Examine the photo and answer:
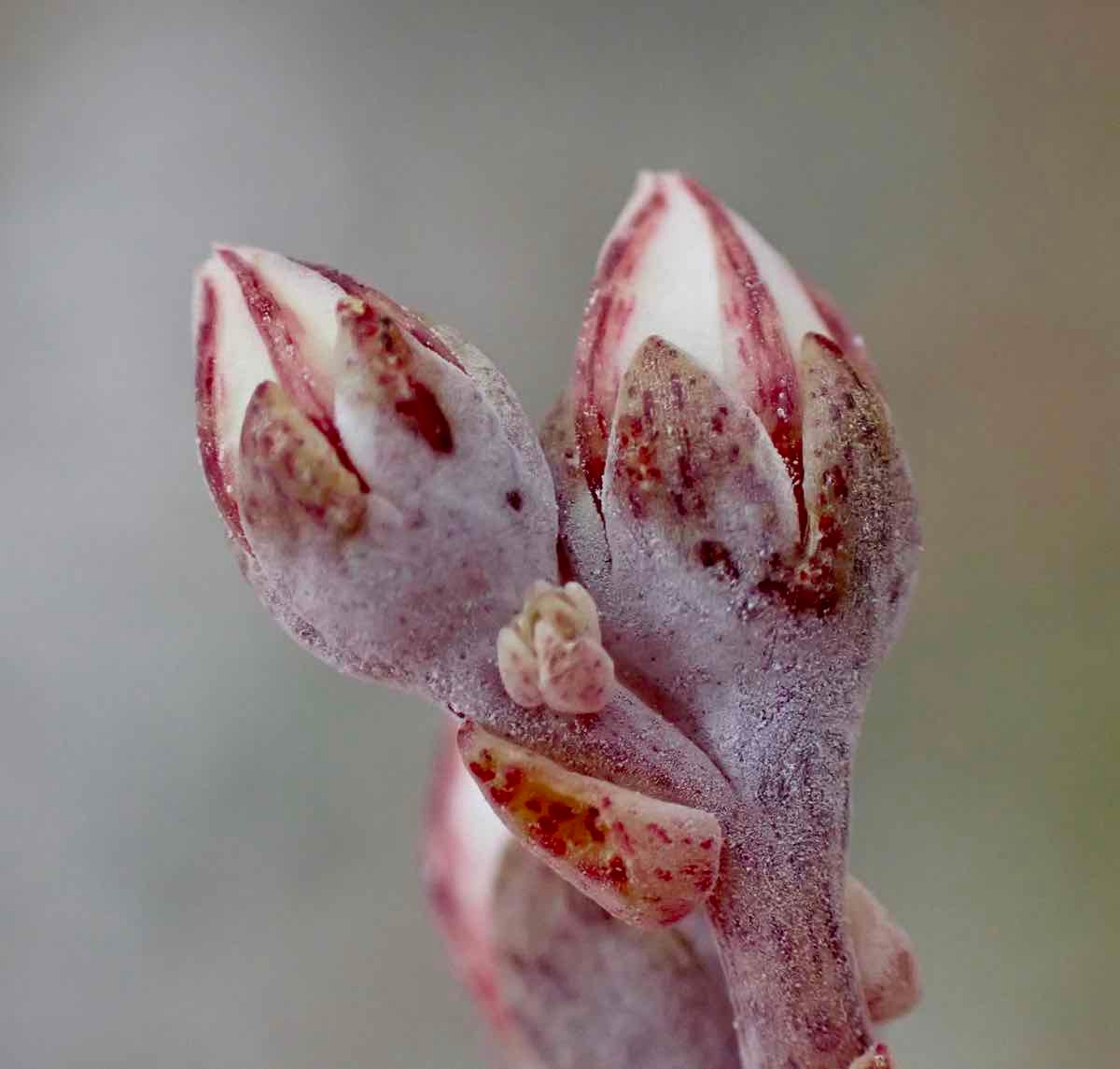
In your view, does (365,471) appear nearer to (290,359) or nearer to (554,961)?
(290,359)

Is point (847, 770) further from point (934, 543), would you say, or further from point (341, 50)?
point (341, 50)

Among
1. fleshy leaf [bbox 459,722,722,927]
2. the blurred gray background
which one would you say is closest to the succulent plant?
fleshy leaf [bbox 459,722,722,927]

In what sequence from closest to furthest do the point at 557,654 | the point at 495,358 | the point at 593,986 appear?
1. the point at 557,654
2. the point at 593,986
3. the point at 495,358

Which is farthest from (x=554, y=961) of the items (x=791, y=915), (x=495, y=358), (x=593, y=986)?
(x=495, y=358)

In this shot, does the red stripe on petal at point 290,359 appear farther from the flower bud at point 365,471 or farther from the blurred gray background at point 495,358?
the blurred gray background at point 495,358

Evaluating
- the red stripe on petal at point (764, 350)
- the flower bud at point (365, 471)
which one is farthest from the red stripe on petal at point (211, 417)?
the red stripe on petal at point (764, 350)

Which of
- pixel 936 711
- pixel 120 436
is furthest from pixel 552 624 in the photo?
pixel 120 436

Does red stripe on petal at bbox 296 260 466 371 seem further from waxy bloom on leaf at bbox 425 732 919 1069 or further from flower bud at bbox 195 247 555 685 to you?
waxy bloom on leaf at bbox 425 732 919 1069
